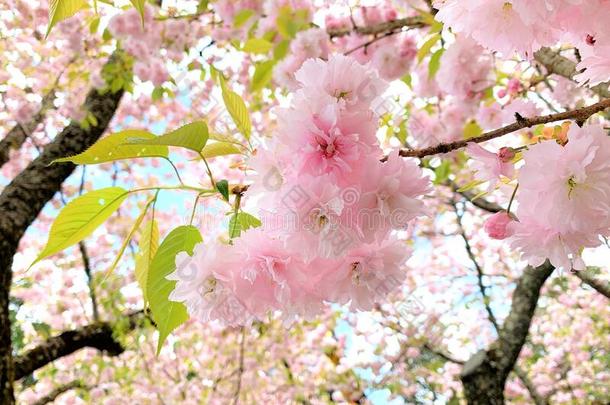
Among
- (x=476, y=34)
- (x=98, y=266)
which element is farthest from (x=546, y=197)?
(x=98, y=266)

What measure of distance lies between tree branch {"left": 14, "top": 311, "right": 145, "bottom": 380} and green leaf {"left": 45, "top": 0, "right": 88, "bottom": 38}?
2616 millimetres

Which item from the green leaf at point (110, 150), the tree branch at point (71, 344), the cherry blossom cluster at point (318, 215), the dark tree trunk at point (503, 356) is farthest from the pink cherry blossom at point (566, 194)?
the tree branch at point (71, 344)

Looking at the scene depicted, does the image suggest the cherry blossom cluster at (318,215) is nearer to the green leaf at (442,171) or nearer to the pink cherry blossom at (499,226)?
the pink cherry blossom at (499,226)

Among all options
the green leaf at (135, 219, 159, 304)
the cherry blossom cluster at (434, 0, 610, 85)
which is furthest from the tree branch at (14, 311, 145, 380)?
the cherry blossom cluster at (434, 0, 610, 85)

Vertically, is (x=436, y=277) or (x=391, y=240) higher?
(x=436, y=277)

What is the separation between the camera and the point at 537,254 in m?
0.62

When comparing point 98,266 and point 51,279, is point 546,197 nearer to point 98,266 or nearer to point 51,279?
point 98,266

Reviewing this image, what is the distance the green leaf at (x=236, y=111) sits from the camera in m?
0.67

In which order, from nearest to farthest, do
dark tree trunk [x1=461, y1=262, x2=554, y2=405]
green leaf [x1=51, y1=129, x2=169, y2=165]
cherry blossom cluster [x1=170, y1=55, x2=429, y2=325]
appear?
1. cherry blossom cluster [x1=170, y1=55, x2=429, y2=325]
2. green leaf [x1=51, y1=129, x2=169, y2=165]
3. dark tree trunk [x1=461, y1=262, x2=554, y2=405]

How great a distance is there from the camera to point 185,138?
58 cm

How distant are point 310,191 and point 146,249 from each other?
13.0 inches

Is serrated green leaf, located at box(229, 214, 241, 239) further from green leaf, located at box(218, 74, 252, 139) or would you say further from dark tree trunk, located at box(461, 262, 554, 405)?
dark tree trunk, located at box(461, 262, 554, 405)

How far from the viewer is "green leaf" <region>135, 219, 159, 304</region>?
2.41 ft

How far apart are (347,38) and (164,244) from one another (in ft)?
5.82
